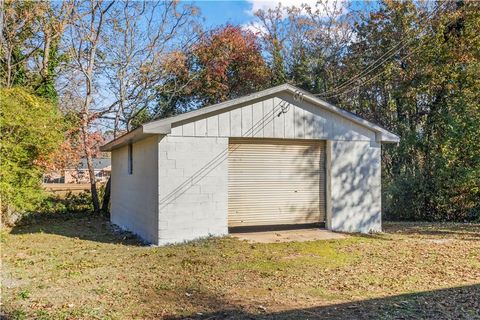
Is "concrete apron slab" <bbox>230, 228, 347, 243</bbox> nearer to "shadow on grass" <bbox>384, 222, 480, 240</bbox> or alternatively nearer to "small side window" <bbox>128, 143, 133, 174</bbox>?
"shadow on grass" <bbox>384, 222, 480, 240</bbox>

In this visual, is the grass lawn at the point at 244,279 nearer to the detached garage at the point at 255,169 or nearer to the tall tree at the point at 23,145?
the detached garage at the point at 255,169

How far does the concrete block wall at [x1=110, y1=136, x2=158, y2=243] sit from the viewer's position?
858cm

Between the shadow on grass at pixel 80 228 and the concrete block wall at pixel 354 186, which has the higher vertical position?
the concrete block wall at pixel 354 186

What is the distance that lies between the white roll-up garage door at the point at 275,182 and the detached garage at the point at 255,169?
0.9 inches

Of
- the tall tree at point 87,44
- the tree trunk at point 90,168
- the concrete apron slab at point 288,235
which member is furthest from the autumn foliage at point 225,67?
the concrete apron slab at point 288,235

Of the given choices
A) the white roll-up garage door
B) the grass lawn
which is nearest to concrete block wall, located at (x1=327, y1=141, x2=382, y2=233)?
the white roll-up garage door

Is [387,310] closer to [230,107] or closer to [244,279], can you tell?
[244,279]

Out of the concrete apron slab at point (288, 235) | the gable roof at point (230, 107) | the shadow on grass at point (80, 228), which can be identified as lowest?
the shadow on grass at point (80, 228)

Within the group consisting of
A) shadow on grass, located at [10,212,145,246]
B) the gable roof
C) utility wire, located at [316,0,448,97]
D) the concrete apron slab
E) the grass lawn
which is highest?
utility wire, located at [316,0,448,97]

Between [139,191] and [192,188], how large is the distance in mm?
1982

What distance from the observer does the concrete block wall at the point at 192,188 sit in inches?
325

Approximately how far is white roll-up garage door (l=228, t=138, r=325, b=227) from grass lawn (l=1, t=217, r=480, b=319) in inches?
49.0

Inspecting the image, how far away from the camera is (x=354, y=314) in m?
4.19

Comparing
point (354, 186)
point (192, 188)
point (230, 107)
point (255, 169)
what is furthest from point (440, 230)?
point (192, 188)
